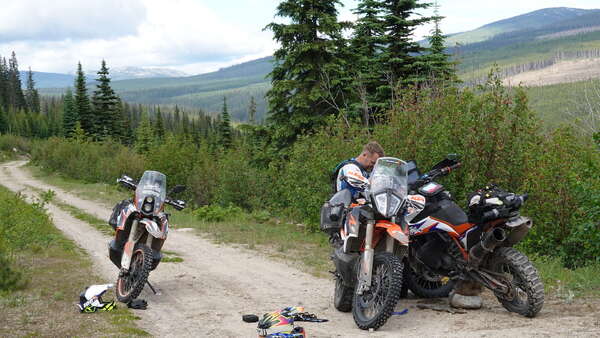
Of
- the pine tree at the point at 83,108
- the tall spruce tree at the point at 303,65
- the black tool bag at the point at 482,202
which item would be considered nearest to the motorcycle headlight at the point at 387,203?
the black tool bag at the point at 482,202

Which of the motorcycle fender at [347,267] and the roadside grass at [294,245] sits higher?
the motorcycle fender at [347,267]

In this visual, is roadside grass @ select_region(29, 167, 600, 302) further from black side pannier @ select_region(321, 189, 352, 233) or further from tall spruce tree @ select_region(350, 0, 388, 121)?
tall spruce tree @ select_region(350, 0, 388, 121)

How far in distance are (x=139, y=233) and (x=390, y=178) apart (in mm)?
4041

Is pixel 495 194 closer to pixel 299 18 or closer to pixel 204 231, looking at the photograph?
pixel 204 231

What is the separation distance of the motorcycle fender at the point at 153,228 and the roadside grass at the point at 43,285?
108 cm

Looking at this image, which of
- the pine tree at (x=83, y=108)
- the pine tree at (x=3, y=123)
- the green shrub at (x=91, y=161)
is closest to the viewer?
the green shrub at (x=91, y=161)

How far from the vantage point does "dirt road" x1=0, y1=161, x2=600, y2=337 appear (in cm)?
576

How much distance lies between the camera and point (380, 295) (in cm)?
604

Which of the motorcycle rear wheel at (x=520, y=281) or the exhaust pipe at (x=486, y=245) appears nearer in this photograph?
the motorcycle rear wheel at (x=520, y=281)

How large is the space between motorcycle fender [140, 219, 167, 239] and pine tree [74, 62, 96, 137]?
64.3 metres

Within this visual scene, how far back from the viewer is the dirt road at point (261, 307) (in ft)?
18.9

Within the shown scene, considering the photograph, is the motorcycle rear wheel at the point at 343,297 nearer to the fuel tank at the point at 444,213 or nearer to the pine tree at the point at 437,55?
the fuel tank at the point at 444,213

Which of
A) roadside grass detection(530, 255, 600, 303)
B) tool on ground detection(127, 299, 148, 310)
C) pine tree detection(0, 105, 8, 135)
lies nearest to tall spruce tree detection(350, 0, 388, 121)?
roadside grass detection(530, 255, 600, 303)

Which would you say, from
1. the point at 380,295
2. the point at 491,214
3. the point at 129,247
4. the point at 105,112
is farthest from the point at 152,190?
the point at 105,112
